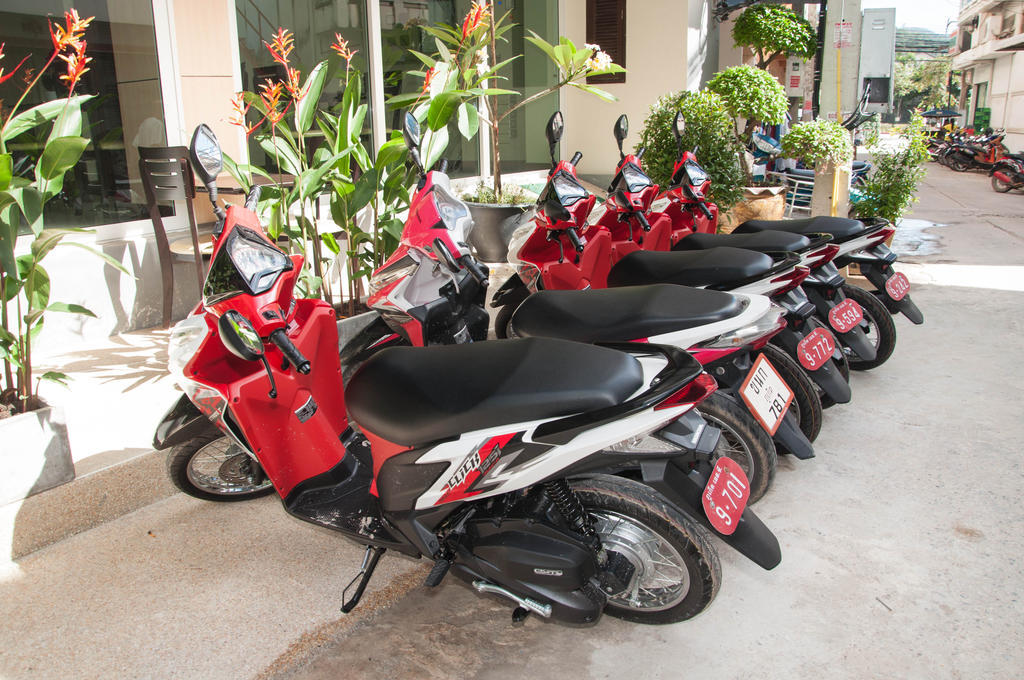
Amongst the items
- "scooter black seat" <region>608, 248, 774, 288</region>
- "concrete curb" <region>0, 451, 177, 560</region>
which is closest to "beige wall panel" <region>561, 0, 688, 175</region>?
"scooter black seat" <region>608, 248, 774, 288</region>

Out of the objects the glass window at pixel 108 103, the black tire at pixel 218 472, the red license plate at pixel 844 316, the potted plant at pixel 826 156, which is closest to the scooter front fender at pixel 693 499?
the black tire at pixel 218 472

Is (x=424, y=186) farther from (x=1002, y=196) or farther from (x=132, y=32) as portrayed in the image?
(x=1002, y=196)

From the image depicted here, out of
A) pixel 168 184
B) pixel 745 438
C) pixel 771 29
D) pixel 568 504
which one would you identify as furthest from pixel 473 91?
pixel 771 29

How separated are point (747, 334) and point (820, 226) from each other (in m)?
1.61

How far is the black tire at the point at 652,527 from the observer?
1694 mm

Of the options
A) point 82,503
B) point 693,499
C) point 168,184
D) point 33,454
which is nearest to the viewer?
point 693,499

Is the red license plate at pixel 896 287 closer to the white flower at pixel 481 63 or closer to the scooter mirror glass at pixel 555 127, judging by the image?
the scooter mirror glass at pixel 555 127

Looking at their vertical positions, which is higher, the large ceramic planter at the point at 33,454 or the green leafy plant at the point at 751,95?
the green leafy plant at the point at 751,95

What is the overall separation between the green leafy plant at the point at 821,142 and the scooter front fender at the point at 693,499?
4.49 metres

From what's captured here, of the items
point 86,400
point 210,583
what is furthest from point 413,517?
point 86,400

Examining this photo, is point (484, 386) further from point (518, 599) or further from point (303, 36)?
point (303, 36)

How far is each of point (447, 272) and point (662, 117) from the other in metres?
3.34

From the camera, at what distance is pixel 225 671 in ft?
6.06

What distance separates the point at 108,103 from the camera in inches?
175
